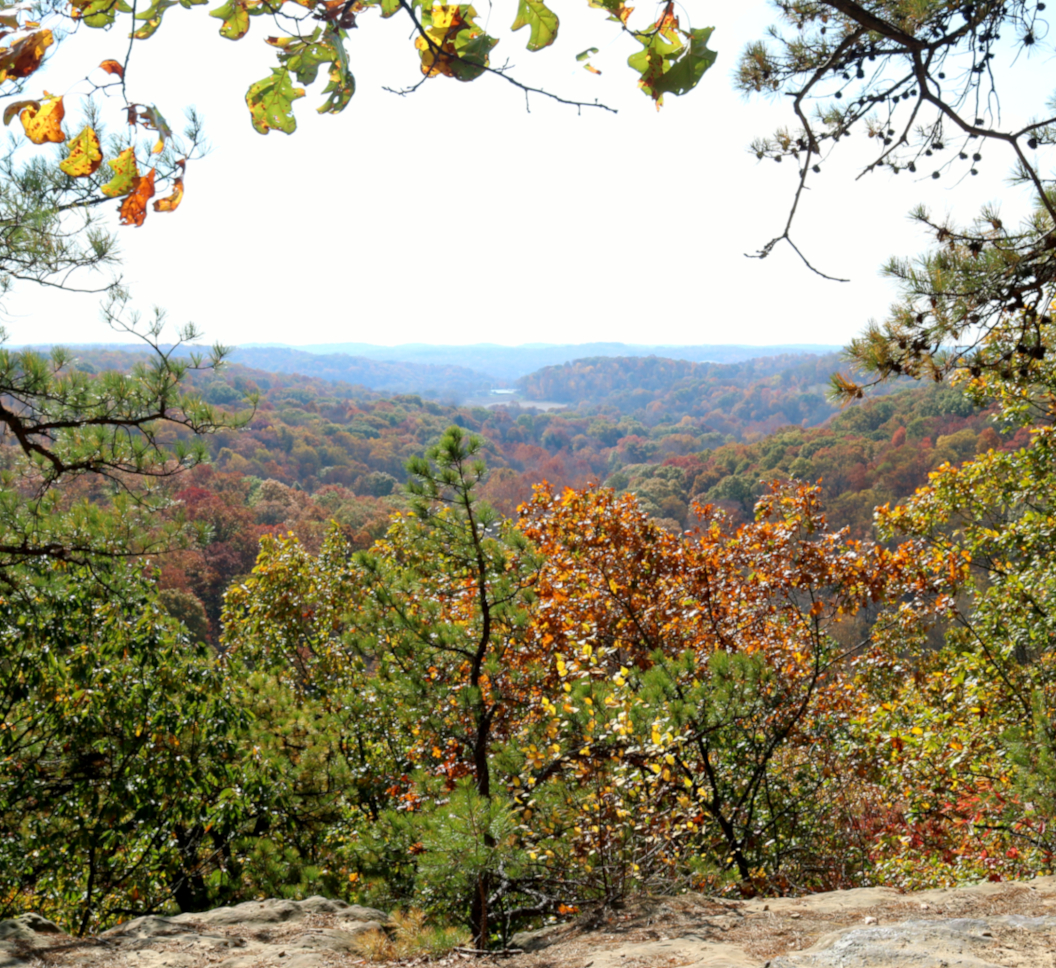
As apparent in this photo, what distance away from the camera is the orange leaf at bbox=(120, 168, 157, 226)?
130 cm

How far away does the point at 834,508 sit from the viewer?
45969mm

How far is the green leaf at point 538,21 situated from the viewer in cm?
111

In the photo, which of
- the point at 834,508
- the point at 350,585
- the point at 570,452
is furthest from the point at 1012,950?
the point at 570,452

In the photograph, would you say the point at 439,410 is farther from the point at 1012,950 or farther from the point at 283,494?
the point at 1012,950

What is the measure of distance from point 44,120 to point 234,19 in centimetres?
36

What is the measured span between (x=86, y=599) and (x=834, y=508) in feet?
156

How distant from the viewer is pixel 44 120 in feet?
3.79

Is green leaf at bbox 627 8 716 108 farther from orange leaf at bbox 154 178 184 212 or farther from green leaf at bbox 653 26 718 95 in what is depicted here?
orange leaf at bbox 154 178 184 212

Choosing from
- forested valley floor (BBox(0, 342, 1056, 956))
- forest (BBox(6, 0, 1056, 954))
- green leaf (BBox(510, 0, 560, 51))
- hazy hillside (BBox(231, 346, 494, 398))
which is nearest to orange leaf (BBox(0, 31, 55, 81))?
forest (BBox(6, 0, 1056, 954))

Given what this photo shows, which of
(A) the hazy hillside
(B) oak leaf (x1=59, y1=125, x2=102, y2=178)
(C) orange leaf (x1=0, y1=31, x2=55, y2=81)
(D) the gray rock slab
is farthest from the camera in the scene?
(A) the hazy hillside

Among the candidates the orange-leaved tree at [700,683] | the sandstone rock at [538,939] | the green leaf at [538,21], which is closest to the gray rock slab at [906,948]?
the sandstone rock at [538,939]

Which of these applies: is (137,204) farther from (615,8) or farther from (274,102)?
(615,8)

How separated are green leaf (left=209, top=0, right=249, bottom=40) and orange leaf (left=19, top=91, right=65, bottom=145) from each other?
298 millimetres

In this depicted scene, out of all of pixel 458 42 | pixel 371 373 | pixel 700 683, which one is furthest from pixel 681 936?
pixel 371 373
